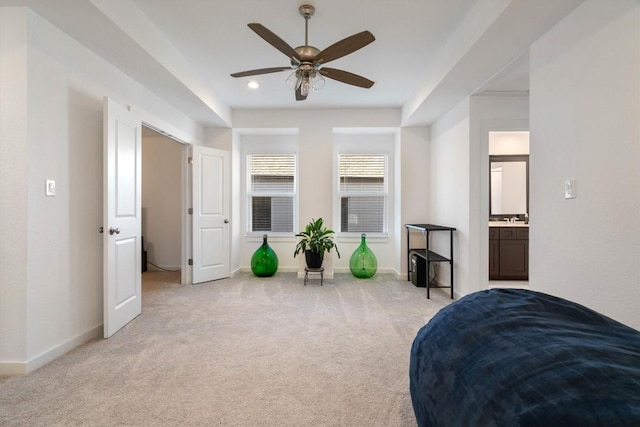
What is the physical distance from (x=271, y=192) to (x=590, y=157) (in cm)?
446

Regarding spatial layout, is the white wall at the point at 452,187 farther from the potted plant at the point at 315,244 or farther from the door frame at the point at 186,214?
the door frame at the point at 186,214

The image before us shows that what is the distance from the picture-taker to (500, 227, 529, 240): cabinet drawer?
15.5ft

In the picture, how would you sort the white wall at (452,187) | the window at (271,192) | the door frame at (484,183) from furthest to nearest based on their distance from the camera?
the window at (271,192) → the white wall at (452,187) → the door frame at (484,183)

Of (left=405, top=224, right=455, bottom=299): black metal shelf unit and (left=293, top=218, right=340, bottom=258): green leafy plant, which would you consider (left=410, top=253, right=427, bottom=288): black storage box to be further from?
(left=293, top=218, right=340, bottom=258): green leafy plant

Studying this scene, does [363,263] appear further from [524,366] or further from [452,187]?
[524,366]

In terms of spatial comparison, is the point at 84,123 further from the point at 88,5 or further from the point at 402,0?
the point at 402,0

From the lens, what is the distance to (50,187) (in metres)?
2.27

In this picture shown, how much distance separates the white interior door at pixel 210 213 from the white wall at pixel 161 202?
1349 mm

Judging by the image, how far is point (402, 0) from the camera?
7.82ft

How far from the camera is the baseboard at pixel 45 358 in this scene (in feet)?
6.78

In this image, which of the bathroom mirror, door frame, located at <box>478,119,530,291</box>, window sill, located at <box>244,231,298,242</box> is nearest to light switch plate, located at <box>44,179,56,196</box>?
window sill, located at <box>244,231,298,242</box>

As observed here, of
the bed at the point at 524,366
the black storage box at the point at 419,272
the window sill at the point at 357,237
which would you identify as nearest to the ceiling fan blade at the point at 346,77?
the bed at the point at 524,366

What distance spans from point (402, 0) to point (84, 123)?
8.77ft

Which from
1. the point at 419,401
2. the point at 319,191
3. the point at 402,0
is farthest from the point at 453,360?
the point at 319,191
